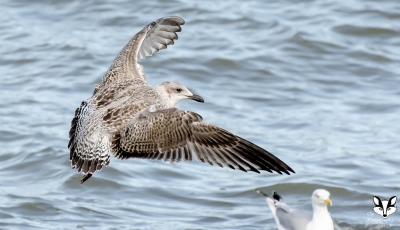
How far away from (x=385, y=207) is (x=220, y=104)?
119 inches

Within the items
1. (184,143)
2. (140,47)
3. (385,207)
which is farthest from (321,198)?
(140,47)

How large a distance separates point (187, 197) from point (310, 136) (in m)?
1.72

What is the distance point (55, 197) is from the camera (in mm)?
7887

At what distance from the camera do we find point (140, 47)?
24.5 ft

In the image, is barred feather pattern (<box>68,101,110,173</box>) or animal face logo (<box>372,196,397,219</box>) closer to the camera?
barred feather pattern (<box>68,101,110,173</box>)

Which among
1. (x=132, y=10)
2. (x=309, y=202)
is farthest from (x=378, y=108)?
(x=132, y=10)

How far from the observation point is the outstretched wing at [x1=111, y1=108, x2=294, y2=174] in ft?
18.9

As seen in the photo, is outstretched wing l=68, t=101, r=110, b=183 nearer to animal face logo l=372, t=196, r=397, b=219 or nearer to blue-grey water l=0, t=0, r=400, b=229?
blue-grey water l=0, t=0, r=400, b=229

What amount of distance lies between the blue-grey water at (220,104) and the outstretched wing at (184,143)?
1502 millimetres

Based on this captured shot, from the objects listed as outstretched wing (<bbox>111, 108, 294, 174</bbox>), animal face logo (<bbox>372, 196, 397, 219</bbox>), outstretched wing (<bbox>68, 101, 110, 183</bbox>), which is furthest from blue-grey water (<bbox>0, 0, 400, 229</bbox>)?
outstretched wing (<bbox>111, 108, 294, 174</bbox>)

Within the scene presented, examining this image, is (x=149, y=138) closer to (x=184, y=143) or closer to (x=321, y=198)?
(x=184, y=143)

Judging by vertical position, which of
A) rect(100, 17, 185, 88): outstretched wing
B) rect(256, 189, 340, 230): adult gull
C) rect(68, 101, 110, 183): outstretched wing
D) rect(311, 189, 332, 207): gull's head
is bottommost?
rect(256, 189, 340, 230): adult gull

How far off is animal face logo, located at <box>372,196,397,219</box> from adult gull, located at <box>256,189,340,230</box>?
1.51m

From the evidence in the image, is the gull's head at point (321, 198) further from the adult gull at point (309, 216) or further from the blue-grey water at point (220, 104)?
the blue-grey water at point (220, 104)
